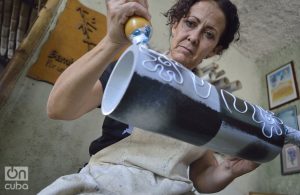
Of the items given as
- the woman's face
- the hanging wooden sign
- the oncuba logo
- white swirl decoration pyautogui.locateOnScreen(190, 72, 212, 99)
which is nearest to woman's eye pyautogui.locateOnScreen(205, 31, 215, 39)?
the woman's face

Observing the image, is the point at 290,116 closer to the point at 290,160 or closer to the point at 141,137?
the point at 290,160

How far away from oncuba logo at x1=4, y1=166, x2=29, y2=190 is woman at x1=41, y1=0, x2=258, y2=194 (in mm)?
528

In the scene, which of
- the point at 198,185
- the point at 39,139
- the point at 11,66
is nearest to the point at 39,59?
the point at 11,66

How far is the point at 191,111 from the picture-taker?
34cm

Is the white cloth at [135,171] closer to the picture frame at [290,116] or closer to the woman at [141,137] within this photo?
the woman at [141,137]

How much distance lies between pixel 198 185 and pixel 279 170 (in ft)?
3.80

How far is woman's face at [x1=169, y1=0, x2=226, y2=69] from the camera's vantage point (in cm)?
71

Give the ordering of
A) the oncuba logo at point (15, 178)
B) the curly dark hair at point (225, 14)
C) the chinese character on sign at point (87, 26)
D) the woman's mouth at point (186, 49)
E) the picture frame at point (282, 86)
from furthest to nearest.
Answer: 1. the picture frame at point (282, 86)
2. the chinese character on sign at point (87, 26)
3. the oncuba logo at point (15, 178)
4. the curly dark hair at point (225, 14)
5. the woman's mouth at point (186, 49)

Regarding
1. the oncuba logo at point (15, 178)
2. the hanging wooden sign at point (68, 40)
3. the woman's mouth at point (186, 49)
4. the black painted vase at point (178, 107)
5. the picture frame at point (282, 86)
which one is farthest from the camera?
the picture frame at point (282, 86)

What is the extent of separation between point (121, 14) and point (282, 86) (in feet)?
5.89

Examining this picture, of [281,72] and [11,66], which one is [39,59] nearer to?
[11,66]

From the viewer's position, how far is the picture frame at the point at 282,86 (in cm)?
187

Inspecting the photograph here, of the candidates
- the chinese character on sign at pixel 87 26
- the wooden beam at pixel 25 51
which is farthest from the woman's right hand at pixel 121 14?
the chinese character on sign at pixel 87 26

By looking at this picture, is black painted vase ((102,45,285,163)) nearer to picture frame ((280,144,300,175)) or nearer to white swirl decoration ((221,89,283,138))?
white swirl decoration ((221,89,283,138))
